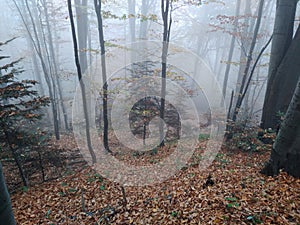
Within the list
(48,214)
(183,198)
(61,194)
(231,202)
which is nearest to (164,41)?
(183,198)

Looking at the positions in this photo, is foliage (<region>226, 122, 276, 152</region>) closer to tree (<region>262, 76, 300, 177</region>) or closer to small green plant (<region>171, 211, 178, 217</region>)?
tree (<region>262, 76, 300, 177</region>)

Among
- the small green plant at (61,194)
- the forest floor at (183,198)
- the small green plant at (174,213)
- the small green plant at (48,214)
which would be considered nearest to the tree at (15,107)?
the small green plant at (61,194)

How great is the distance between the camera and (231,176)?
5.12 metres

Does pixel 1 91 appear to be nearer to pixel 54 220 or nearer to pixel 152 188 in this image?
pixel 54 220

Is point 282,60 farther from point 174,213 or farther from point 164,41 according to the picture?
point 174,213

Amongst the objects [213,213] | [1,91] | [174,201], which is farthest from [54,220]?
[213,213]

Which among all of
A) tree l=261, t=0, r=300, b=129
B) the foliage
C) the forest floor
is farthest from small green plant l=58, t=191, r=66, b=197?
tree l=261, t=0, r=300, b=129

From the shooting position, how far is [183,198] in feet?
15.1

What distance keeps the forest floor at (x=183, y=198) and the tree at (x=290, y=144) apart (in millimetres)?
230

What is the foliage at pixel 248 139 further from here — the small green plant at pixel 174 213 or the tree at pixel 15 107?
the tree at pixel 15 107

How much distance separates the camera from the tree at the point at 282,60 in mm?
5992

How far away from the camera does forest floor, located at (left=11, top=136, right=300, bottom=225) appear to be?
139 inches

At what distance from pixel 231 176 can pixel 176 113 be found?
21.9 feet

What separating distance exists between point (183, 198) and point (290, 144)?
108 inches
